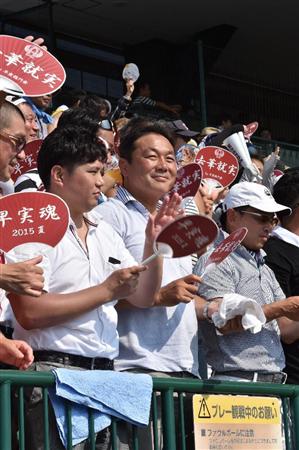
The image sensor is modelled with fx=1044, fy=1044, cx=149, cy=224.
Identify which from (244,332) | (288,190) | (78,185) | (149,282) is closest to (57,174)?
(78,185)

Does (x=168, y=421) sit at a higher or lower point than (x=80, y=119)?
lower

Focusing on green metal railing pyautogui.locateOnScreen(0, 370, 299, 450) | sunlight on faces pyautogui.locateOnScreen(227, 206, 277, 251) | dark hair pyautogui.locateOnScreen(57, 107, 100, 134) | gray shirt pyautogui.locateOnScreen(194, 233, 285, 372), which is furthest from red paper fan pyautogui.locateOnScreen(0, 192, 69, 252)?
sunlight on faces pyautogui.locateOnScreen(227, 206, 277, 251)

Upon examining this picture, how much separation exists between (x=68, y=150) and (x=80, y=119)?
2.18ft

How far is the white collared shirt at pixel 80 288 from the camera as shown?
13.5ft

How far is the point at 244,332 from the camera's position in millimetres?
5012

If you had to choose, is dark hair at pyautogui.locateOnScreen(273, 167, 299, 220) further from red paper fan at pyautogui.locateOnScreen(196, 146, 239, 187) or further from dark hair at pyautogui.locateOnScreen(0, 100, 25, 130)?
dark hair at pyautogui.locateOnScreen(0, 100, 25, 130)

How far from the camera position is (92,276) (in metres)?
Result: 4.30

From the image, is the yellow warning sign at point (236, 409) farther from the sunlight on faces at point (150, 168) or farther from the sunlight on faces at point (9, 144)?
the sunlight on faces at point (9, 144)

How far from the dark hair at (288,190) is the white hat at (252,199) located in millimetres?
582

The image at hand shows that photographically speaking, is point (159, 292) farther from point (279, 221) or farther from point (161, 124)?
point (279, 221)

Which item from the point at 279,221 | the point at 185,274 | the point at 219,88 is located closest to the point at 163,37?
the point at 219,88

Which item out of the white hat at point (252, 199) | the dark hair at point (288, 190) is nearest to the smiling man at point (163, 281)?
the white hat at point (252, 199)

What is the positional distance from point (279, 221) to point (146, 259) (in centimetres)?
194

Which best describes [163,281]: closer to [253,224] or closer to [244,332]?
[244,332]
